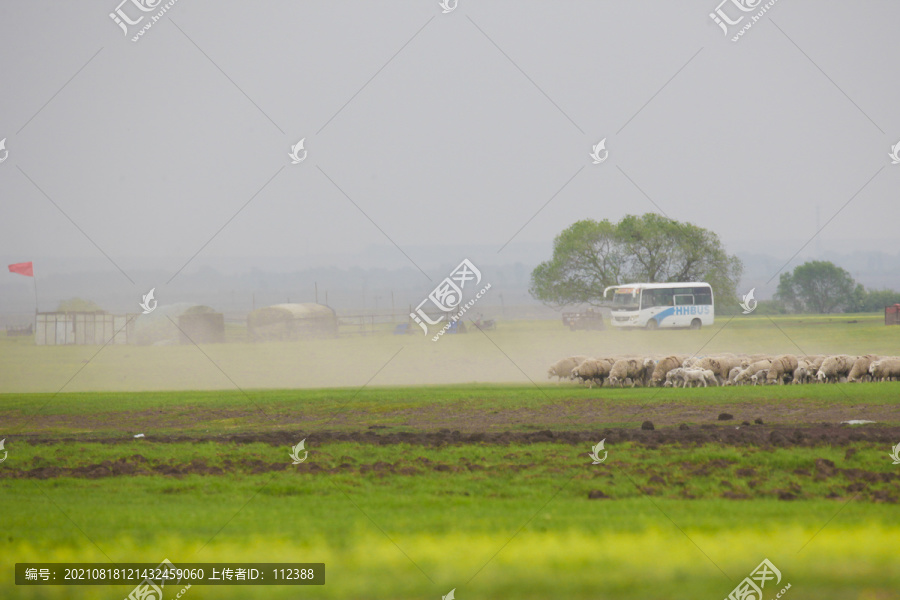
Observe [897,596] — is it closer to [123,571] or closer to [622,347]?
[123,571]

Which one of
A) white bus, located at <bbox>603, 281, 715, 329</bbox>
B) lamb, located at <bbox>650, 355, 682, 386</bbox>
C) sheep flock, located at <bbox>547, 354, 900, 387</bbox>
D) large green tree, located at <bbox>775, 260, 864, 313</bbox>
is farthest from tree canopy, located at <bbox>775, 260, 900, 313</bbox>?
lamb, located at <bbox>650, 355, 682, 386</bbox>

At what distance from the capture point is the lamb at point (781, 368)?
117 feet

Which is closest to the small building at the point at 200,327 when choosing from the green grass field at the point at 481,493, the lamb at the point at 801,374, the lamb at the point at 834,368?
the green grass field at the point at 481,493

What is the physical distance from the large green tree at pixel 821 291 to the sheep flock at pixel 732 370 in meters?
48.9

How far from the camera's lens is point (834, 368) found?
35281 millimetres

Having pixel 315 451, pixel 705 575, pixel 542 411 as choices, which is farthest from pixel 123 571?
pixel 542 411

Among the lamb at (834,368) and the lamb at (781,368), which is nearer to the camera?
the lamb at (834,368)

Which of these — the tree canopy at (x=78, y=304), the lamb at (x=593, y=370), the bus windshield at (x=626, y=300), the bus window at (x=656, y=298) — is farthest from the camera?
the tree canopy at (x=78, y=304)

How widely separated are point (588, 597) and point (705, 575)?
1.67 meters

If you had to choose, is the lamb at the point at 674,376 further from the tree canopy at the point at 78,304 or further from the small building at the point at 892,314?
the tree canopy at the point at 78,304

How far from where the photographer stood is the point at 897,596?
29.9 feet

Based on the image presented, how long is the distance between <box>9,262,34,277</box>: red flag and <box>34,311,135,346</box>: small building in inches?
777

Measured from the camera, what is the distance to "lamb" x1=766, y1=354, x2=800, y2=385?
35.7m

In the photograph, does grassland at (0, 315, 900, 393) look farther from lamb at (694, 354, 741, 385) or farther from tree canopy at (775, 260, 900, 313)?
lamb at (694, 354, 741, 385)
